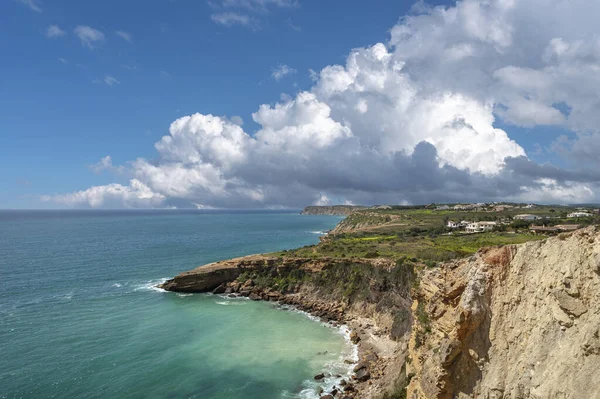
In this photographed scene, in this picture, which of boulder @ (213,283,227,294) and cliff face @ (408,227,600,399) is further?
boulder @ (213,283,227,294)

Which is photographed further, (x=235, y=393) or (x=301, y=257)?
(x=301, y=257)

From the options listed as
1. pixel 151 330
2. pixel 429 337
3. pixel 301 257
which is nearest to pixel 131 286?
pixel 151 330

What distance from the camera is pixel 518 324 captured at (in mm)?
16078

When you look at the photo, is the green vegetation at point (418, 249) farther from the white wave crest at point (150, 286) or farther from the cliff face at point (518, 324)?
the cliff face at point (518, 324)

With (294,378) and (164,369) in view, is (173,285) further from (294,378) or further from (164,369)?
(294,378)

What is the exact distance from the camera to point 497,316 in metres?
17.1

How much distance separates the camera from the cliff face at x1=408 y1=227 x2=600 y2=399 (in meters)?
13.3

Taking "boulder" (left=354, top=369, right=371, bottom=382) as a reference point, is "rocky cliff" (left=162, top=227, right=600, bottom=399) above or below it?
above

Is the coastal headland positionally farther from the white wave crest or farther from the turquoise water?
the white wave crest

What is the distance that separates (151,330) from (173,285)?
72.8ft

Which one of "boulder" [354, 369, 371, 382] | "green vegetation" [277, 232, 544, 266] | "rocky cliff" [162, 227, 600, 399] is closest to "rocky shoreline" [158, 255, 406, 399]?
"boulder" [354, 369, 371, 382]

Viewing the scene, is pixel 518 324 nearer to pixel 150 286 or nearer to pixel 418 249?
pixel 418 249

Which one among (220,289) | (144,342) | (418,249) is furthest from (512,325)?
(220,289)

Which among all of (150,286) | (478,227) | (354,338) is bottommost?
(354,338)
